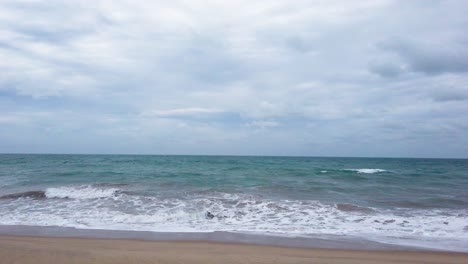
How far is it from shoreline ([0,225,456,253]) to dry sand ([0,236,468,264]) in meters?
0.33

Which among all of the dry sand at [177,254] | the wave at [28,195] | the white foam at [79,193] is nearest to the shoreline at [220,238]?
the dry sand at [177,254]

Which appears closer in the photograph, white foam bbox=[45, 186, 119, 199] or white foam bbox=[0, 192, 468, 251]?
white foam bbox=[0, 192, 468, 251]

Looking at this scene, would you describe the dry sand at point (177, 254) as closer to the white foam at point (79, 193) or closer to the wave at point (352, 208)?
the wave at point (352, 208)

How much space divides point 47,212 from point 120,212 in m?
2.53

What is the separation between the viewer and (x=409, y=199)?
47.9ft

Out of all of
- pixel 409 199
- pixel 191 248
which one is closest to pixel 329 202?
pixel 409 199

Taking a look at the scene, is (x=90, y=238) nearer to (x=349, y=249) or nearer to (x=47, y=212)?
(x=47, y=212)

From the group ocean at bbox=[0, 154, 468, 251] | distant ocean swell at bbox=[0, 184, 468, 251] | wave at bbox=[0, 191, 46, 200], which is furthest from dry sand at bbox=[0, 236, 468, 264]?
wave at bbox=[0, 191, 46, 200]

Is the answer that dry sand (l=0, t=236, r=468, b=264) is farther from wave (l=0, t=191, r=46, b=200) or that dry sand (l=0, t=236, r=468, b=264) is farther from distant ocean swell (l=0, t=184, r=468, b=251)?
wave (l=0, t=191, r=46, b=200)

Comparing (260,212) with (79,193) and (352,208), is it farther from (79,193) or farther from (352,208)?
(79,193)

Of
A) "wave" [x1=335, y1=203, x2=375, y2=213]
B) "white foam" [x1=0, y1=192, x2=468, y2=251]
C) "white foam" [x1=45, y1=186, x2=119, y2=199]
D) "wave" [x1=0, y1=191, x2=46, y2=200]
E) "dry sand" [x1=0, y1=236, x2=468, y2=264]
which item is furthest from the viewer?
"white foam" [x1=45, y1=186, x2=119, y2=199]

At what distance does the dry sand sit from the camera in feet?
20.0

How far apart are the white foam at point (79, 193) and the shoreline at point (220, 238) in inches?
238

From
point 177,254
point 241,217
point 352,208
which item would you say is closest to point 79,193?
point 241,217
